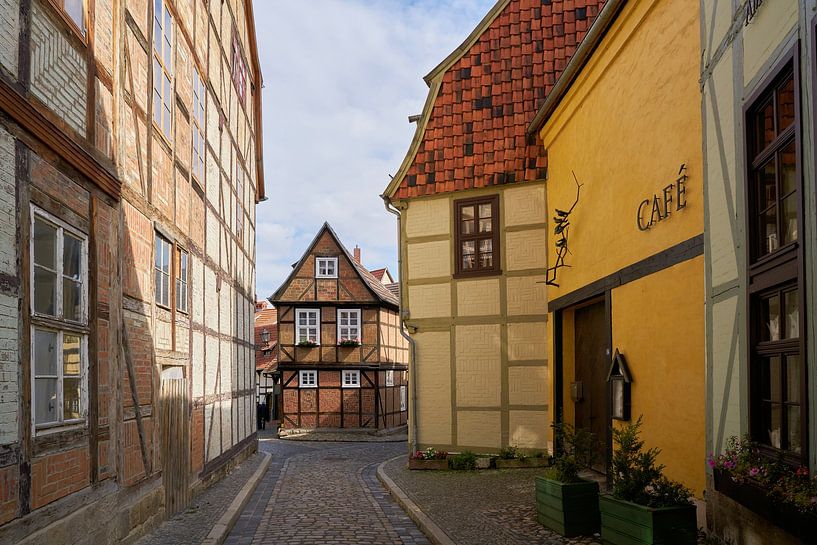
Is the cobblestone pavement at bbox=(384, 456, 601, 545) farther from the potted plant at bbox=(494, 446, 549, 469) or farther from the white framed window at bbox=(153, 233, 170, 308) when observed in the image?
the white framed window at bbox=(153, 233, 170, 308)

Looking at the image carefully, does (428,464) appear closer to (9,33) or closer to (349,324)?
(9,33)

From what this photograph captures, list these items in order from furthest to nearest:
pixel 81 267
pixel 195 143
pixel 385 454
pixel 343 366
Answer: pixel 343 366 < pixel 385 454 < pixel 195 143 < pixel 81 267

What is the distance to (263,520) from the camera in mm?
9984

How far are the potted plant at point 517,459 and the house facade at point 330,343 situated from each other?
15.2 meters

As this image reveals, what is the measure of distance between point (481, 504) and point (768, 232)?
5701mm

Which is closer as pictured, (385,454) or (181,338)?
(181,338)

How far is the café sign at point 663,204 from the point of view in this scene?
300 inches

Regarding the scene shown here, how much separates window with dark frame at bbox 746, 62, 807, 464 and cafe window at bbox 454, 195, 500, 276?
8.28 m

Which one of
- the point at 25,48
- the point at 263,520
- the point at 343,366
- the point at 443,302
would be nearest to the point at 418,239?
the point at 443,302

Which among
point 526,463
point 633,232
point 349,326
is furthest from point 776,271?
point 349,326

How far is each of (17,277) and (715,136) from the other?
5573mm

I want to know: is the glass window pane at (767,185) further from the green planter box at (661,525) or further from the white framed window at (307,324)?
the white framed window at (307,324)

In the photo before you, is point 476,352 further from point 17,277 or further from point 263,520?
point 17,277

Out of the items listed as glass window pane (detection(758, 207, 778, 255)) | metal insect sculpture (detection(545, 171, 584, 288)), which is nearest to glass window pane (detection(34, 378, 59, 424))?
glass window pane (detection(758, 207, 778, 255))
